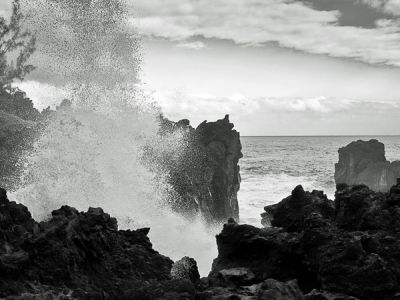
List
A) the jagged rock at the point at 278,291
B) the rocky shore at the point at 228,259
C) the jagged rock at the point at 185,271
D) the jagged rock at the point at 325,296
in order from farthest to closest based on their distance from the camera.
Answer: the jagged rock at the point at 185,271
the jagged rock at the point at 325,296
the rocky shore at the point at 228,259
the jagged rock at the point at 278,291

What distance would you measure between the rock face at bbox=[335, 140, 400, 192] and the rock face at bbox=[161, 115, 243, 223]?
1106 inches

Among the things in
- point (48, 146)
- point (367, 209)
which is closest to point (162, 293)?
point (367, 209)

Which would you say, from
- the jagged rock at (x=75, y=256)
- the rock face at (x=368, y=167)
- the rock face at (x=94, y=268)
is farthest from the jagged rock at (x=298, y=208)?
the rock face at (x=368, y=167)

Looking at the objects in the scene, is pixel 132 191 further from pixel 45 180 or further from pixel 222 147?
pixel 222 147

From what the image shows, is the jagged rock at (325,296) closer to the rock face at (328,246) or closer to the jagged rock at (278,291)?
the rock face at (328,246)

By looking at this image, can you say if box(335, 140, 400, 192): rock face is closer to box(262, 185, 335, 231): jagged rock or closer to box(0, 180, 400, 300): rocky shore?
box(262, 185, 335, 231): jagged rock

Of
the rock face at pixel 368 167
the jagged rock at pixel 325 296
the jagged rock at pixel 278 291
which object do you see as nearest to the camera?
the jagged rock at pixel 278 291

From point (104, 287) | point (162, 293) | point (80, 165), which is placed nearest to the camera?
point (162, 293)

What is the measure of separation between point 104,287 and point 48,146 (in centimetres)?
2089

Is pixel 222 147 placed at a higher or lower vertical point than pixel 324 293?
higher

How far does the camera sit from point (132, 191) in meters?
26.9

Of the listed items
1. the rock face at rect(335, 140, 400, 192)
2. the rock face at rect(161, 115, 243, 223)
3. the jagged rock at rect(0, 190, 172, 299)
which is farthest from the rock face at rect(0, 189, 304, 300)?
the rock face at rect(335, 140, 400, 192)

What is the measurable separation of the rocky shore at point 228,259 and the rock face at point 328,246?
22 mm

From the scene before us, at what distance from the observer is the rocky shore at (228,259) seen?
7.61m
